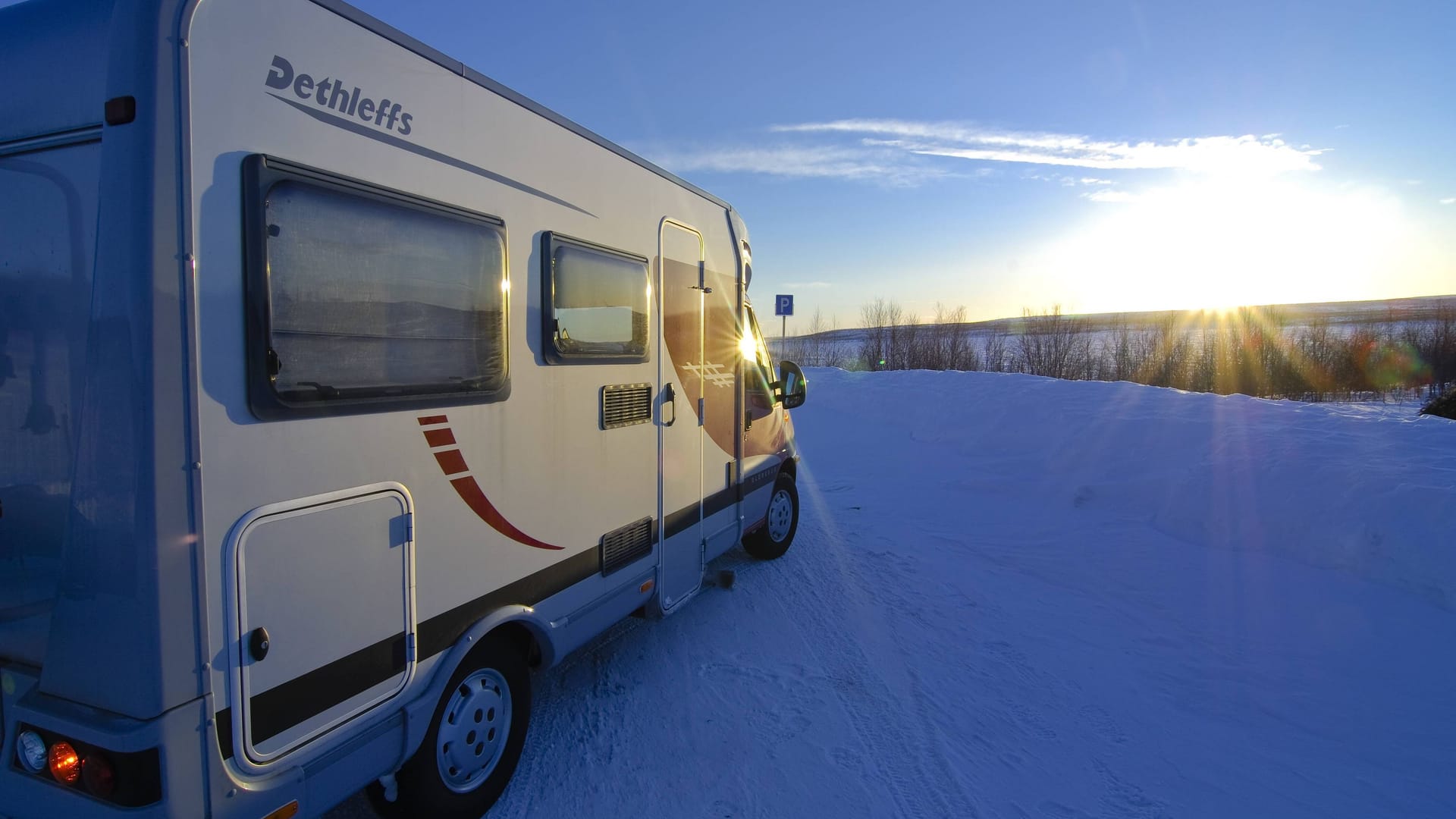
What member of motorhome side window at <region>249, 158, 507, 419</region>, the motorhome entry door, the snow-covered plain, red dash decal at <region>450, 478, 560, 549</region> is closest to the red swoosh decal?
red dash decal at <region>450, 478, 560, 549</region>

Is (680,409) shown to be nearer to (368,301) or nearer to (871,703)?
(871,703)

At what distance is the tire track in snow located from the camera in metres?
3.06

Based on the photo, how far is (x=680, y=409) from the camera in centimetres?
426

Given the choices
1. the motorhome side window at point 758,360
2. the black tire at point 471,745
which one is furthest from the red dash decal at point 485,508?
the motorhome side window at point 758,360

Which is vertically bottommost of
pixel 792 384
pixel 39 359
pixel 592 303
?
pixel 792 384

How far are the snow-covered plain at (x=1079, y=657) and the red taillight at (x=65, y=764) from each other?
4.04ft

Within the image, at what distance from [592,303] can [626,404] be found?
58 cm

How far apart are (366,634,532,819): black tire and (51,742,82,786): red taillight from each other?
3.14 feet

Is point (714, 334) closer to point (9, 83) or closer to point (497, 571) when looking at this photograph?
point (497, 571)

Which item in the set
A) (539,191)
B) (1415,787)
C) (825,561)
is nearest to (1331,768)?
(1415,787)

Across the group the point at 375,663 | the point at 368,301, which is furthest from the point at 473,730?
the point at 368,301

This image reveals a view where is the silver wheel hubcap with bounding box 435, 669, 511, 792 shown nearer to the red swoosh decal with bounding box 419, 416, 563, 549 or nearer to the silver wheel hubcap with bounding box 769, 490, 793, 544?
the red swoosh decal with bounding box 419, 416, 563, 549

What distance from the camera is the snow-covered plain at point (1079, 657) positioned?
3109 millimetres

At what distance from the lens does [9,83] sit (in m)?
2.02
